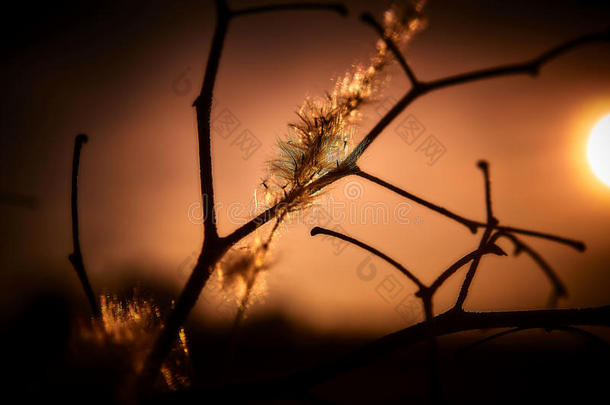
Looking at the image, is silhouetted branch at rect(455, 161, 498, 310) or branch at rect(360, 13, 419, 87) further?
silhouetted branch at rect(455, 161, 498, 310)

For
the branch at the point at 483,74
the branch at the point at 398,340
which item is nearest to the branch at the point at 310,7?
the branch at the point at 483,74

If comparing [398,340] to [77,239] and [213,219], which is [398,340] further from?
[77,239]

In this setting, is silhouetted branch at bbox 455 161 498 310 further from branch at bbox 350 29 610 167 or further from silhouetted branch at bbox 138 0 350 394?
silhouetted branch at bbox 138 0 350 394

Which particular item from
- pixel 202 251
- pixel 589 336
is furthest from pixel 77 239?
pixel 589 336

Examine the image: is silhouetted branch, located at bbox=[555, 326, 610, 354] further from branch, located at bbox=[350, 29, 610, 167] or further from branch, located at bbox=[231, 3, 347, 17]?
branch, located at bbox=[231, 3, 347, 17]

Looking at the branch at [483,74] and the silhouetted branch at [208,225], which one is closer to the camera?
the branch at [483,74]

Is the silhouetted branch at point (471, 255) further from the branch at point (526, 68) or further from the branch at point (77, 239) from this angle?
the branch at point (77, 239)

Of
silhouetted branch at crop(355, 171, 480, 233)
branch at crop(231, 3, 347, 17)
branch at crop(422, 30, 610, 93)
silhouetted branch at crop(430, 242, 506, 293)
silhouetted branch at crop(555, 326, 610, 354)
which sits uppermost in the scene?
Result: branch at crop(231, 3, 347, 17)

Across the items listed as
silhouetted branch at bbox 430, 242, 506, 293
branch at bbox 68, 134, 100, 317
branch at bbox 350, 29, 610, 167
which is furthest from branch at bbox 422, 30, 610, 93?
branch at bbox 68, 134, 100, 317

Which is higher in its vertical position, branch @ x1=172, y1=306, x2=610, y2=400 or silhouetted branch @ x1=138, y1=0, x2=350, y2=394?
silhouetted branch @ x1=138, y1=0, x2=350, y2=394
